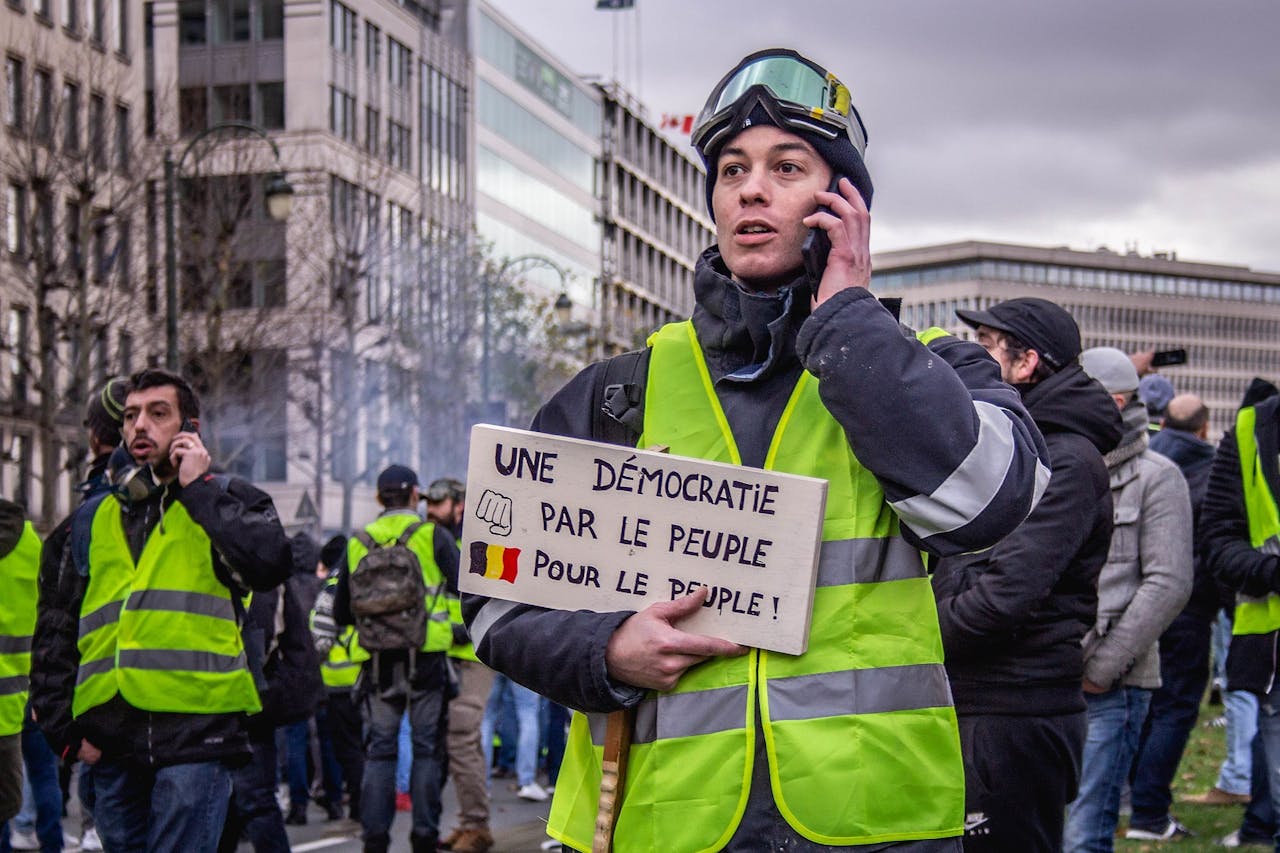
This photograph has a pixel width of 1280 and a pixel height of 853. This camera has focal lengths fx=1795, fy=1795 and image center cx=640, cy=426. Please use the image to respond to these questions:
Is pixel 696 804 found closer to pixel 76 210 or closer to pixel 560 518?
pixel 560 518

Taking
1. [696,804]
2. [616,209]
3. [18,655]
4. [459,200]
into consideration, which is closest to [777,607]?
[696,804]

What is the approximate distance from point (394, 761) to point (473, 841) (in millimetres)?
951

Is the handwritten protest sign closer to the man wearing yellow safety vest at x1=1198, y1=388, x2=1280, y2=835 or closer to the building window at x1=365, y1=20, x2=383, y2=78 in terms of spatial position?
the man wearing yellow safety vest at x1=1198, y1=388, x2=1280, y2=835

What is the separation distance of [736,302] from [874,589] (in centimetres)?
57

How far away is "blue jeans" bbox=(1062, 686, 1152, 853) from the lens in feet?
20.9

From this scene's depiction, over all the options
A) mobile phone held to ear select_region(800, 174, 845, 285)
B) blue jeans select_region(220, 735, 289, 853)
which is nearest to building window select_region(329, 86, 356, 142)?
blue jeans select_region(220, 735, 289, 853)

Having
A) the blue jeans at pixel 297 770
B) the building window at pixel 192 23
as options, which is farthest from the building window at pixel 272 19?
the blue jeans at pixel 297 770

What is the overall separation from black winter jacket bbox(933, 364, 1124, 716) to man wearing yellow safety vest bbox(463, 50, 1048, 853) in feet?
6.37

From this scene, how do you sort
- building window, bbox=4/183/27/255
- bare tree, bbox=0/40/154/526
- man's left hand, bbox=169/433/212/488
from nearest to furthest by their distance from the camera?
1. man's left hand, bbox=169/433/212/488
2. bare tree, bbox=0/40/154/526
3. building window, bbox=4/183/27/255

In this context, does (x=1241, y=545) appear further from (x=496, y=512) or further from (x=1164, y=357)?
(x=1164, y=357)

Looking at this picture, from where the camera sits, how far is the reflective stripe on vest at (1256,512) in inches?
269

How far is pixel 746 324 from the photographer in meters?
3.11

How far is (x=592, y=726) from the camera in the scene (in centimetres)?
312

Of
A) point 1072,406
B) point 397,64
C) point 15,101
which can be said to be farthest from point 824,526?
point 397,64
